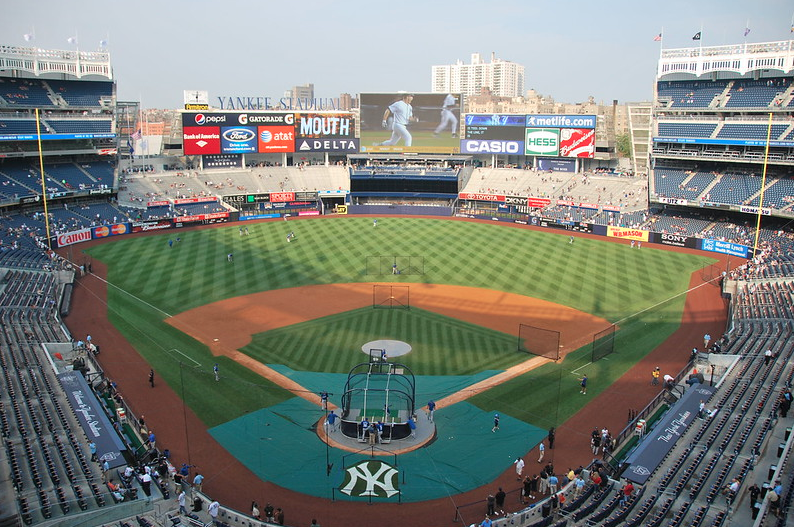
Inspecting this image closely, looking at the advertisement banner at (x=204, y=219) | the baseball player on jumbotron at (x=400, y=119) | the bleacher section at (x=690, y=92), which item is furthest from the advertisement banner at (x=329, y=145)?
the bleacher section at (x=690, y=92)

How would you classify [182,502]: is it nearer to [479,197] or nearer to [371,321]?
[371,321]

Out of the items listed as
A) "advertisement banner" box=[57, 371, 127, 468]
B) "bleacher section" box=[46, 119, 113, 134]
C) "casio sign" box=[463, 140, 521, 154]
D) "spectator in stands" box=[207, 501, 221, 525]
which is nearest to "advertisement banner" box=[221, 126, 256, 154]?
"bleacher section" box=[46, 119, 113, 134]

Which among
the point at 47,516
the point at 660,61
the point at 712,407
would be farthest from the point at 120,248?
the point at 660,61

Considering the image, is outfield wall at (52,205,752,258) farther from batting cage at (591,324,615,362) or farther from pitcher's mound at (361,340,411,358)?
pitcher's mound at (361,340,411,358)

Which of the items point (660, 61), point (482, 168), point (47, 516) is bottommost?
point (47, 516)

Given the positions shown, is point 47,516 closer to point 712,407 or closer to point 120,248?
point 712,407

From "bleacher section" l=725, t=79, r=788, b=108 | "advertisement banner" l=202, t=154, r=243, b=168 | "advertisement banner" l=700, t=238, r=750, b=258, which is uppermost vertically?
"bleacher section" l=725, t=79, r=788, b=108
